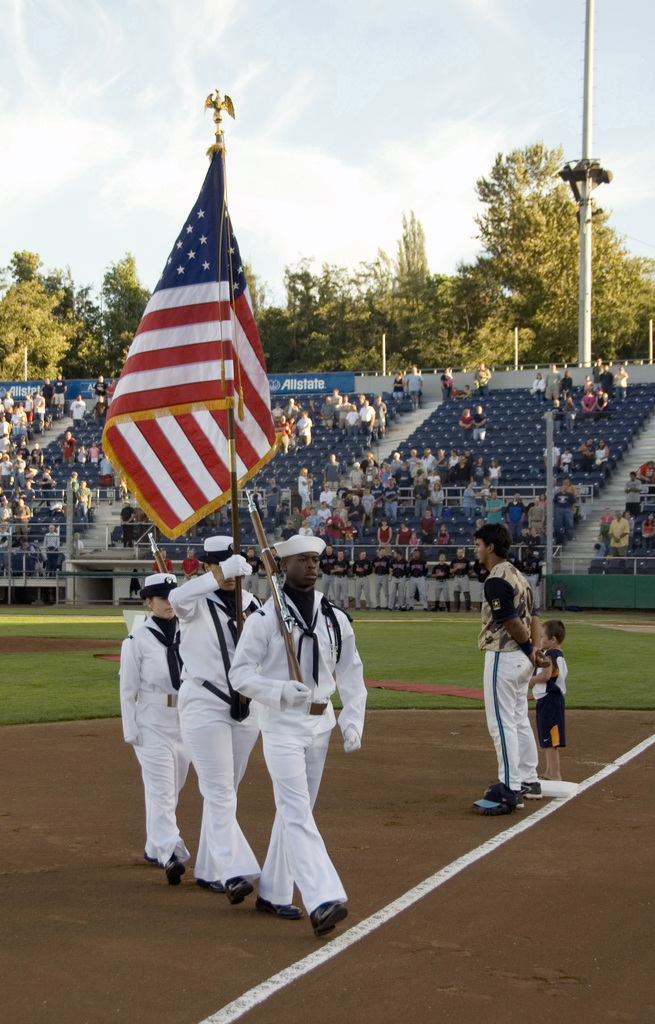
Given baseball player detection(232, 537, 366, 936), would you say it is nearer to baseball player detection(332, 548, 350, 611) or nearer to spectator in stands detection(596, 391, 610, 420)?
baseball player detection(332, 548, 350, 611)

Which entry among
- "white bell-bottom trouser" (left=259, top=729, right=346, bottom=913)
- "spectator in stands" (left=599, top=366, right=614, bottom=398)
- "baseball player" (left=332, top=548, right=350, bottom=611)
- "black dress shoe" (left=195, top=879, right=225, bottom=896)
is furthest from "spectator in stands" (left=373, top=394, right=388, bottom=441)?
"white bell-bottom trouser" (left=259, top=729, right=346, bottom=913)

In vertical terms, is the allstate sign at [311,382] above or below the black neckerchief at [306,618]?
above

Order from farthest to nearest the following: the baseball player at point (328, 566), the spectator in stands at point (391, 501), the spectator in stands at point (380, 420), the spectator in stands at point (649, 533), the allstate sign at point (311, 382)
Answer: the allstate sign at point (311, 382), the spectator in stands at point (380, 420), the spectator in stands at point (391, 501), the baseball player at point (328, 566), the spectator in stands at point (649, 533)

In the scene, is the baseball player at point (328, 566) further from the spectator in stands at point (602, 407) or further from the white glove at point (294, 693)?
the white glove at point (294, 693)

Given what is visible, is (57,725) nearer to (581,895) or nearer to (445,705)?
(445,705)

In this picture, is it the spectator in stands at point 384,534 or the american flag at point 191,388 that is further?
the spectator in stands at point 384,534

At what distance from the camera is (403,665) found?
17375 mm

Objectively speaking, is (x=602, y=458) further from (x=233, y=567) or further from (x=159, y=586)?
(x=233, y=567)

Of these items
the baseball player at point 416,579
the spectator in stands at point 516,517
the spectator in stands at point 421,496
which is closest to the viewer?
the baseball player at point 416,579

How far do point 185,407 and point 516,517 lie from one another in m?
21.1

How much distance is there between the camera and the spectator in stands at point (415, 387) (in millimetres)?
40062

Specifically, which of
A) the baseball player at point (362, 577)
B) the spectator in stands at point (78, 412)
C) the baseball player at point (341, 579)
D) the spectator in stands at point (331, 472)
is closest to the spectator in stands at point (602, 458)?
the baseball player at point (362, 577)

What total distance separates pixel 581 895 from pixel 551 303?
59.1 meters

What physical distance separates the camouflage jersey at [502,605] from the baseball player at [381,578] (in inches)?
829
